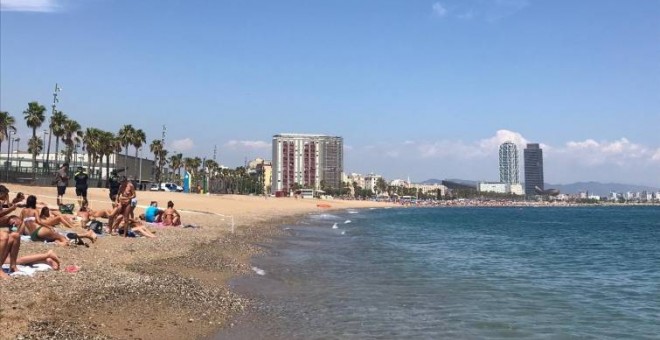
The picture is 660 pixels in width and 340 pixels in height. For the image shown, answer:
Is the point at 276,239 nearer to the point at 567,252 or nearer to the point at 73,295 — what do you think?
the point at 567,252

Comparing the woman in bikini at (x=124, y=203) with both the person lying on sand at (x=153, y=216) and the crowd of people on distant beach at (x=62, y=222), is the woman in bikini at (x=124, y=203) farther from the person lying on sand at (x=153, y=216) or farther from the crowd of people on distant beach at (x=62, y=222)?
the person lying on sand at (x=153, y=216)

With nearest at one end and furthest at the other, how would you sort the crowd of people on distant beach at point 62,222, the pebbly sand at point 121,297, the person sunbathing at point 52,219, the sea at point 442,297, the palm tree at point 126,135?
the pebbly sand at point 121,297
the sea at point 442,297
the crowd of people on distant beach at point 62,222
the person sunbathing at point 52,219
the palm tree at point 126,135

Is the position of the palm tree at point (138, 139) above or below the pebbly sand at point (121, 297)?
above

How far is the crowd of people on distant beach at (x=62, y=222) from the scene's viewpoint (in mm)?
9742

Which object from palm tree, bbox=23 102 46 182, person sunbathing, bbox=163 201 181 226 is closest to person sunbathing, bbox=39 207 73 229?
person sunbathing, bbox=163 201 181 226

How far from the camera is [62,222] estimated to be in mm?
16750

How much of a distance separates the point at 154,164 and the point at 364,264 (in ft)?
318

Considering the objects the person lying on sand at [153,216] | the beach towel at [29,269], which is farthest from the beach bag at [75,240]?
the person lying on sand at [153,216]

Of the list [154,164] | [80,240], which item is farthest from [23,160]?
[80,240]

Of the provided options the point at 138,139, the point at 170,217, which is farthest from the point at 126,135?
the point at 170,217

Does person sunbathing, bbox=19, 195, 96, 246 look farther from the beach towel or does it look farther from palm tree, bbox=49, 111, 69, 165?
palm tree, bbox=49, 111, 69, 165

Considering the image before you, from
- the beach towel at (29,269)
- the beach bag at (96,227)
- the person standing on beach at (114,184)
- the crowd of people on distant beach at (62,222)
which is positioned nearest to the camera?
the beach towel at (29,269)

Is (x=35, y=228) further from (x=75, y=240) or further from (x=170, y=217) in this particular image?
(x=170, y=217)

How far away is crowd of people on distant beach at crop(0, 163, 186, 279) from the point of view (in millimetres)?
9742
